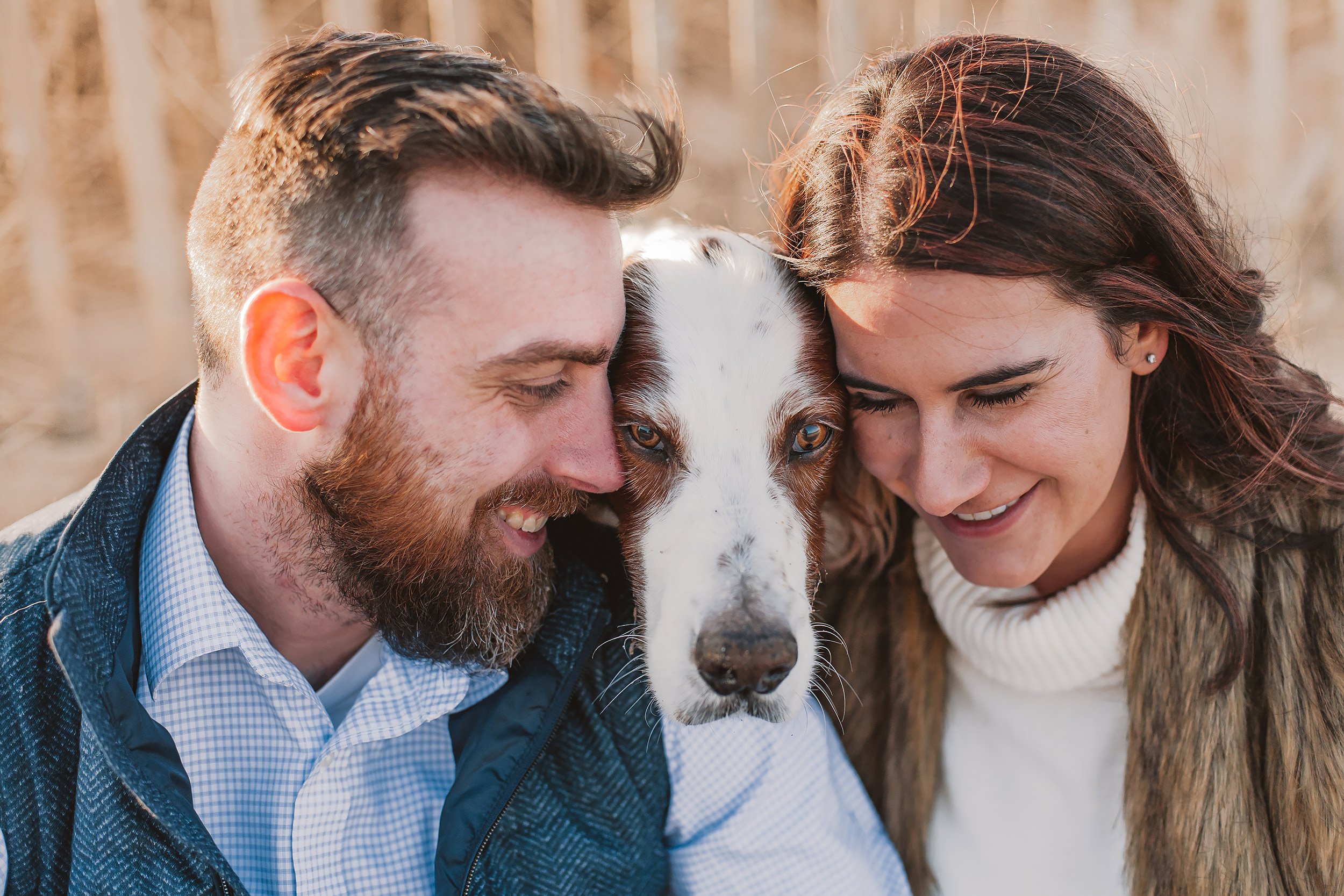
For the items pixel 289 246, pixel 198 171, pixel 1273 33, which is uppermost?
pixel 1273 33

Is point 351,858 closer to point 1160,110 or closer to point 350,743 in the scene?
point 350,743

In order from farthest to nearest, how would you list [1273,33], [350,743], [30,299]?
1. [1273,33]
2. [30,299]
3. [350,743]

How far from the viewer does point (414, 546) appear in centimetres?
222

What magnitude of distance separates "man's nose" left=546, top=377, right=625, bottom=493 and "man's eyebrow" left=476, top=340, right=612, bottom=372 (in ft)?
0.41

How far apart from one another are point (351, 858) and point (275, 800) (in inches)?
7.9

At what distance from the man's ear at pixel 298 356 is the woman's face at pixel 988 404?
1058mm

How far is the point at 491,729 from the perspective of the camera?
2.15m

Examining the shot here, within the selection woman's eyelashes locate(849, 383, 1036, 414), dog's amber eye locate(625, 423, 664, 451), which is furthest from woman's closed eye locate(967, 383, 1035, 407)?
dog's amber eye locate(625, 423, 664, 451)

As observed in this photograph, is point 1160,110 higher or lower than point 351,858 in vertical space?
higher

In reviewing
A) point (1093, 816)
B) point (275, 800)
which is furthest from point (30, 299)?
point (1093, 816)

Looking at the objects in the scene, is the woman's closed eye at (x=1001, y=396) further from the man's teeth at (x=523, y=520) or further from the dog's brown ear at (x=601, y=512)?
the man's teeth at (x=523, y=520)

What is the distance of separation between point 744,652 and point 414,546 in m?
0.73

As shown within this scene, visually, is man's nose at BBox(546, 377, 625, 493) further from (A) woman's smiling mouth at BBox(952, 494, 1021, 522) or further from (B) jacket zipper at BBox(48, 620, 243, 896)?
(B) jacket zipper at BBox(48, 620, 243, 896)

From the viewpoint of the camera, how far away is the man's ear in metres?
2.08
